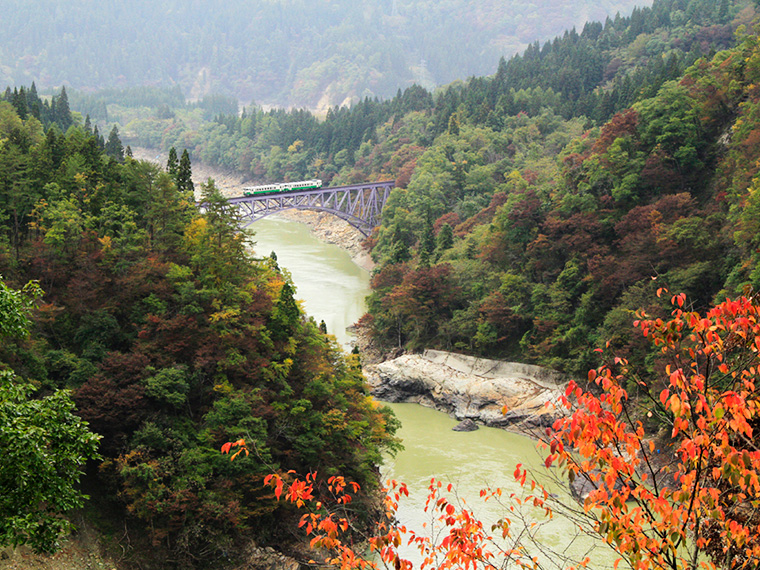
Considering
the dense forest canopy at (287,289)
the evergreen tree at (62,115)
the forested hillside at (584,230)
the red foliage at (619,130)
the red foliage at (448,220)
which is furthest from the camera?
the evergreen tree at (62,115)

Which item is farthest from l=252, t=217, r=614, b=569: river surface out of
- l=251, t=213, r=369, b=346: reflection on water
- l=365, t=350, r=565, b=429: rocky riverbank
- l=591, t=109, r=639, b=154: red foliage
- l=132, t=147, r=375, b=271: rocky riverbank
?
l=591, t=109, r=639, b=154: red foliage

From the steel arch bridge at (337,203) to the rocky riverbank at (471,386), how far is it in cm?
2561

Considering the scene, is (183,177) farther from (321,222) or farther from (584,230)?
(321,222)

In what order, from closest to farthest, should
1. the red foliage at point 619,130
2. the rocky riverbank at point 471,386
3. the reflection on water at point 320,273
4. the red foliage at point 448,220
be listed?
1. the rocky riverbank at point 471,386
2. the red foliage at point 619,130
3. the reflection on water at point 320,273
4. the red foliage at point 448,220

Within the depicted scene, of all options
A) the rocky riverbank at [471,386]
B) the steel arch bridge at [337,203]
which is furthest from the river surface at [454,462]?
the steel arch bridge at [337,203]

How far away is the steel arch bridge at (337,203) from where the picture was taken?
59969mm

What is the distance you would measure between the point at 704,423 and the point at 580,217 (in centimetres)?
3182

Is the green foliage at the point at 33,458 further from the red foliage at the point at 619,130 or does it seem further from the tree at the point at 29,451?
the red foliage at the point at 619,130

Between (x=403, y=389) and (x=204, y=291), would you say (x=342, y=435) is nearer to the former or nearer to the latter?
(x=204, y=291)

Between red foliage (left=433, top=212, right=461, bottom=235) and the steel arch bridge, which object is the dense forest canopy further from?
the steel arch bridge

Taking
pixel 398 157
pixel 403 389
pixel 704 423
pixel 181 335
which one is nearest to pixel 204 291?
pixel 181 335

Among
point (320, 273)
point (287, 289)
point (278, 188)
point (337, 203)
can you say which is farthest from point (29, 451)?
point (337, 203)

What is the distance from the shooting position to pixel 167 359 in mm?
21234

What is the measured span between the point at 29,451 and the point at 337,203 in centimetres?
5902
